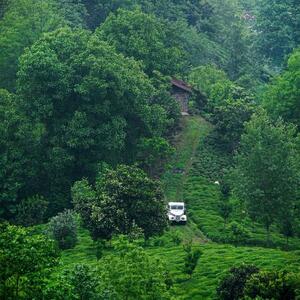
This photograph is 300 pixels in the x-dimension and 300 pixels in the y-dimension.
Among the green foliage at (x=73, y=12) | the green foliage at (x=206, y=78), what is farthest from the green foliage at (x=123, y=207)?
the green foliage at (x=73, y=12)

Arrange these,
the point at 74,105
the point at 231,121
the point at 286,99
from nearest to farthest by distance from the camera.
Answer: the point at 74,105, the point at 231,121, the point at 286,99

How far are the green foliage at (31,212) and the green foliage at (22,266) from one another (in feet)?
89.4

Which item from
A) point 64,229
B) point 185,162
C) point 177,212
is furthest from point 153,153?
point 64,229

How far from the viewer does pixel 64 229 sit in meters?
52.4

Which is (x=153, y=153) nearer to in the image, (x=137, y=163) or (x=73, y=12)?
(x=137, y=163)

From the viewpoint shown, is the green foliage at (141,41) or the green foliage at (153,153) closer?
the green foliage at (153,153)

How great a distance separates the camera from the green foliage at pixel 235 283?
38.1 m

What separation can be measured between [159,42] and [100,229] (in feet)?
99.6

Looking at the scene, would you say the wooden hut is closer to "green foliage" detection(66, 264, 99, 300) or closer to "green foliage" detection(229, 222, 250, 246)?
"green foliage" detection(229, 222, 250, 246)

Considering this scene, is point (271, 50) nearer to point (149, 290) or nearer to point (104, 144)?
point (104, 144)

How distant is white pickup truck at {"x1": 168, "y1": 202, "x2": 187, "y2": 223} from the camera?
59.2 metres

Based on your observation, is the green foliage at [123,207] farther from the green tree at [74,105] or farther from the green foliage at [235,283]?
the green foliage at [235,283]

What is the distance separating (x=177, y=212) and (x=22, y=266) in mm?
30484

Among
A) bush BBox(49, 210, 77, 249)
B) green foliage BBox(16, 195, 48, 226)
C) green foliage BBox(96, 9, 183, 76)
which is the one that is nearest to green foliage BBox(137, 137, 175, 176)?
green foliage BBox(96, 9, 183, 76)
